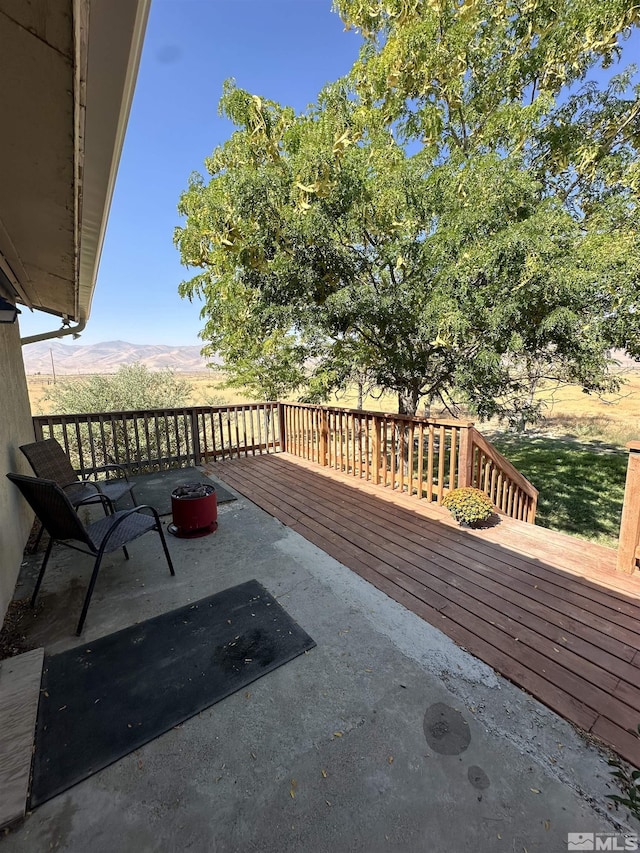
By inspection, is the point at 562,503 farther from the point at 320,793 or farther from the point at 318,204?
the point at 320,793

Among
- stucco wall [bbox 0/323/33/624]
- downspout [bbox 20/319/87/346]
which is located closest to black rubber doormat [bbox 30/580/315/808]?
stucco wall [bbox 0/323/33/624]

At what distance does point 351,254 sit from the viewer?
4.64m

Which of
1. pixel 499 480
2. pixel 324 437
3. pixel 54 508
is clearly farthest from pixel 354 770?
pixel 324 437

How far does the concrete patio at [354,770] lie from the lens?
1.18 metres

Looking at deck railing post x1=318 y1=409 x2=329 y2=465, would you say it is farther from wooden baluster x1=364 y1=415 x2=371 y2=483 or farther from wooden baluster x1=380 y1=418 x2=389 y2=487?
wooden baluster x1=380 y1=418 x2=389 y2=487

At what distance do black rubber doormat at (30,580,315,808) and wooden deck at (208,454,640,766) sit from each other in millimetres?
938

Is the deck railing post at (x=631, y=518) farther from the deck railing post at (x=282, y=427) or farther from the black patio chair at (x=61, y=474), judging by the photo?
the deck railing post at (x=282, y=427)

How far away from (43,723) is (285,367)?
602 cm

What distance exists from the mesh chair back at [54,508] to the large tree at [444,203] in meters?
3.20

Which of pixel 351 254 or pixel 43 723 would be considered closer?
pixel 43 723

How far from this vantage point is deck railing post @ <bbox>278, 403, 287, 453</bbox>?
6543 mm

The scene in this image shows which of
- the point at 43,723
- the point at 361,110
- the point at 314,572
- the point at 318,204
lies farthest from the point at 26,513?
the point at 361,110

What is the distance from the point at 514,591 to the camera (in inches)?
97.3

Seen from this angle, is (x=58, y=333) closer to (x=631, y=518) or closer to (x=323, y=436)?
(x=323, y=436)
